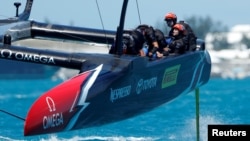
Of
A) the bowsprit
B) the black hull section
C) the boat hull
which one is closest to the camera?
the boat hull

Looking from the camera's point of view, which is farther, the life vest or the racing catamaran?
the life vest

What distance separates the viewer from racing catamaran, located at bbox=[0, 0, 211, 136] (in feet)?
30.5

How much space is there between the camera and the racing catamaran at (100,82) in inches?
366

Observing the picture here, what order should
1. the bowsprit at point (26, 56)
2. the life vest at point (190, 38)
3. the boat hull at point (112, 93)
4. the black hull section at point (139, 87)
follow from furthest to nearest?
1. the life vest at point (190, 38)
2. the bowsprit at point (26, 56)
3. the black hull section at point (139, 87)
4. the boat hull at point (112, 93)

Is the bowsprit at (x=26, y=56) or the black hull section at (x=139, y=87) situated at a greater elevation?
the bowsprit at (x=26, y=56)

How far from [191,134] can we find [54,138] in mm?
1814

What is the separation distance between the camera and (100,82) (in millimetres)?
9773

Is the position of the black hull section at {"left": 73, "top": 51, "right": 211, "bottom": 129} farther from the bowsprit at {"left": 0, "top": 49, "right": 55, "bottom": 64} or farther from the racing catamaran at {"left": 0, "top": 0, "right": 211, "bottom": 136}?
A: the bowsprit at {"left": 0, "top": 49, "right": 55, "bottom": 64}

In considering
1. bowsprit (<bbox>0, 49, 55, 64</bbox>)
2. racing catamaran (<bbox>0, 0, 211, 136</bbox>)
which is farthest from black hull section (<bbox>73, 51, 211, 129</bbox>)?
bowsprit (<bbox>0, 49, 55, 64</bbox>)

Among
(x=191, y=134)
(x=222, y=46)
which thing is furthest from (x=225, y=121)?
(x=222, y=46)

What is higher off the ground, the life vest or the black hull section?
the life vest

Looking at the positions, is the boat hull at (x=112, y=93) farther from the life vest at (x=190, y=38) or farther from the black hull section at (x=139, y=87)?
the life vest at (x=190, y=38)

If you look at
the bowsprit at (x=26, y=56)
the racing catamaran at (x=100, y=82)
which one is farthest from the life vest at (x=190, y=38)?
the bowsprit at (x=26, y=56)

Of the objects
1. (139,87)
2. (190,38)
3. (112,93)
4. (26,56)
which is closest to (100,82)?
(112,93)
